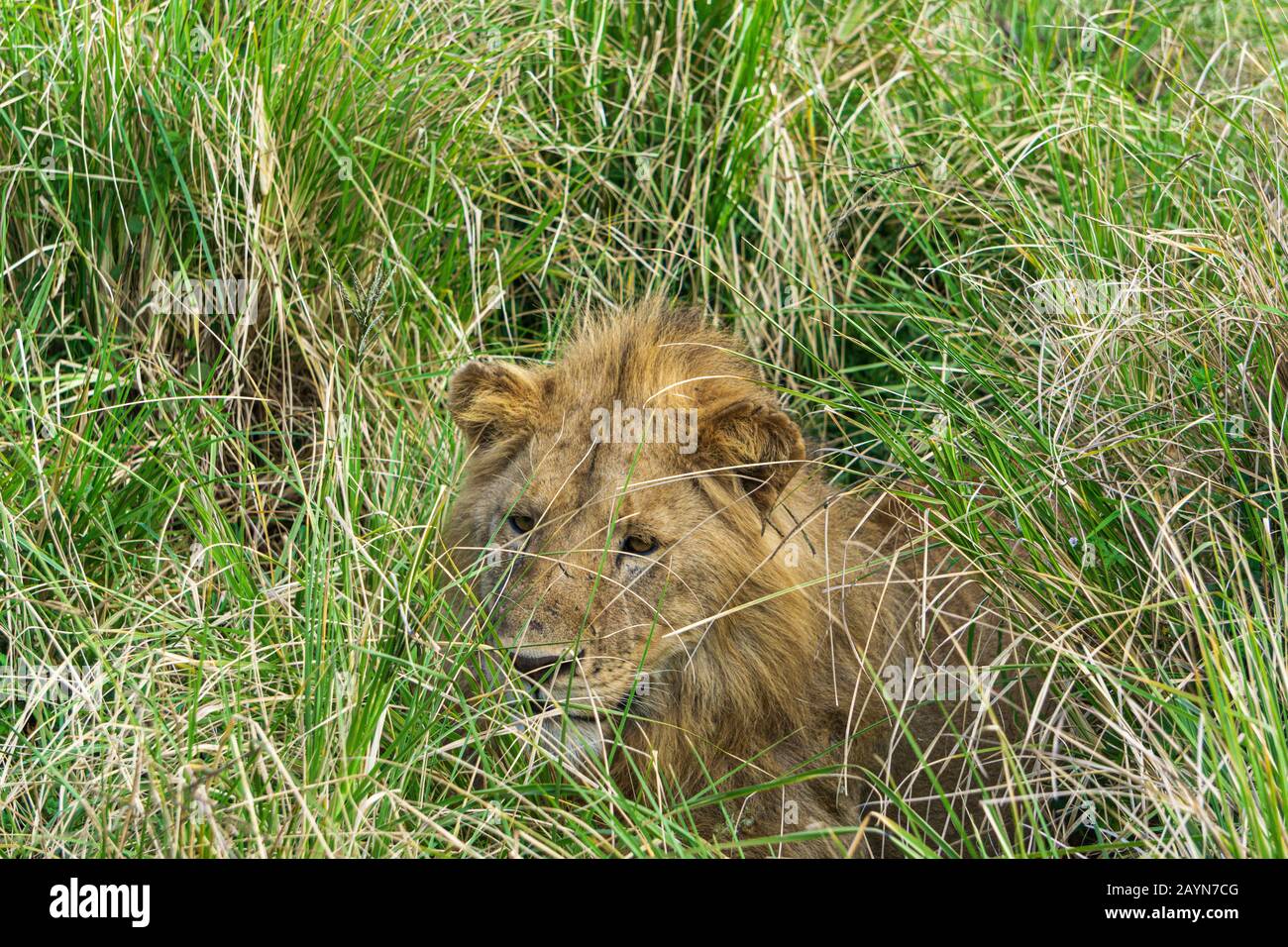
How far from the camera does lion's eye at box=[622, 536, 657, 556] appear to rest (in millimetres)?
4086

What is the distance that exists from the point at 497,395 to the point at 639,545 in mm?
644

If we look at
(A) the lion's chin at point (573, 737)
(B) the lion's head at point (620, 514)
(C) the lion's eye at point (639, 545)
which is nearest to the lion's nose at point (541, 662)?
(B) the lion's head at point (620, 514)

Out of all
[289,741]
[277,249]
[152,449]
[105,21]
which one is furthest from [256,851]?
[105,21]

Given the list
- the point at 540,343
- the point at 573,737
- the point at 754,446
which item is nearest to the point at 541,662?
the point at 573,737

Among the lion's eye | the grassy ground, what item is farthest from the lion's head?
the grassy ground

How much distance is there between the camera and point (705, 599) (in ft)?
13.6

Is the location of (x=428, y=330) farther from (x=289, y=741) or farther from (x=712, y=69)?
(x=289, y=741)

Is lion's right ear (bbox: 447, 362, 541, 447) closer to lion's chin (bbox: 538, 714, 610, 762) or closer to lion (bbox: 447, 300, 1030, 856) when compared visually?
lion (bbox: 447, 300, 1030, 856)

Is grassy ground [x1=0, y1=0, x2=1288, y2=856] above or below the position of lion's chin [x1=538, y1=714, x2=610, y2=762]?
above

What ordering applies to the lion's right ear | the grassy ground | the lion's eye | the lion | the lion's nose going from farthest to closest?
the lion's right ear
the lion's eye
the lion
the lion's nose
the grassy ground

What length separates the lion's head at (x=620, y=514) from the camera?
12.9 ft

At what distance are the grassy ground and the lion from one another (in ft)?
0.63

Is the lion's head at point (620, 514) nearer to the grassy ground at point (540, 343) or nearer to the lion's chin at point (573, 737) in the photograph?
the lion's chin at point (573, 737)
